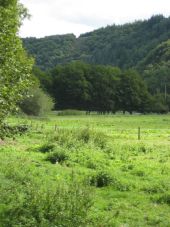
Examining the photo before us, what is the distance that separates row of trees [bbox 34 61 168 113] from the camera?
5044 inches

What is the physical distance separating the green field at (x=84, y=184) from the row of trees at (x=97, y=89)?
92018 mm

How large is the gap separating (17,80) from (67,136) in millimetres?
19758

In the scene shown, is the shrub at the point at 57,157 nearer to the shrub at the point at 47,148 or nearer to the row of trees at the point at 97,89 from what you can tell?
the shrub at the point at 47,148

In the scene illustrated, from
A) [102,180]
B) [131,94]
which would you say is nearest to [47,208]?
[102,180]

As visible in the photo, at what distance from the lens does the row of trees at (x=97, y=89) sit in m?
128

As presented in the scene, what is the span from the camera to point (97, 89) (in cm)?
13362

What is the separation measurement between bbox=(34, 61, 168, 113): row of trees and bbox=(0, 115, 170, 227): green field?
9202 centimetres

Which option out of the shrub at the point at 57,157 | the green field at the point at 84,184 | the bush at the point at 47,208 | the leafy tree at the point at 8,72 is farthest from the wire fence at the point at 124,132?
the bush at the point at 47,208

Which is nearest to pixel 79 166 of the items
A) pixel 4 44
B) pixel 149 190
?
pixel 149 190

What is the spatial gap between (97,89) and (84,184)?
117260 millimetres

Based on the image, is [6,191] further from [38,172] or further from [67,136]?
[67,136]

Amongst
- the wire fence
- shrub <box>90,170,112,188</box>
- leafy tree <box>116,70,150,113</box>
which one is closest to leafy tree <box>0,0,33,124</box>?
shrub <box>90,170,112,188</box>

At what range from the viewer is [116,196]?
17891mm

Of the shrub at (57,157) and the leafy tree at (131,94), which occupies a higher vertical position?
the leafy tree at (131,94)
